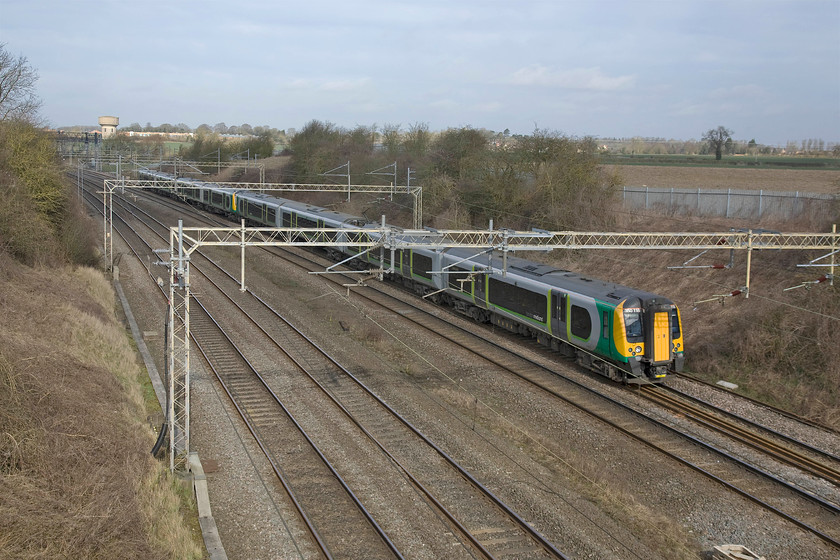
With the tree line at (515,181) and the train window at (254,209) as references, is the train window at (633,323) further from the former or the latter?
the train window at (254,209)

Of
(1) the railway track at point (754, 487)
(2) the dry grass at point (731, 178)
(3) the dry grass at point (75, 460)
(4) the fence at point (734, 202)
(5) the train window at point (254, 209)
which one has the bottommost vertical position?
(1) the railway track at point (754, 487)

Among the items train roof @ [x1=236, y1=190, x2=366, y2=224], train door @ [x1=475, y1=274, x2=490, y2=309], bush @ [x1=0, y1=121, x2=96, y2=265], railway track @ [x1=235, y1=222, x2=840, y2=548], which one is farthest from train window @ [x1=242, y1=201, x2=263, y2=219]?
train door @ [x1=475, y1=274, x2=490, y2=309]

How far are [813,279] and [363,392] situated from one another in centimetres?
1535

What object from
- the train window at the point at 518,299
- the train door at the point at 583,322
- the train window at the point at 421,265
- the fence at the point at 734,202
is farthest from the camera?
the fence at the point at 734,202

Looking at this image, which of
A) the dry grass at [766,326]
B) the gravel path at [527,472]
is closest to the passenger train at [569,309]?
the gravel path at [527,472]

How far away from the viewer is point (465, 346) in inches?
849

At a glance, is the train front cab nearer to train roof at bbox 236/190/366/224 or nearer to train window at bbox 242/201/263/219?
train roof at bbox 236/190/366/224

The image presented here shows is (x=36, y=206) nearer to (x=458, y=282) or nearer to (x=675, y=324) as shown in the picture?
(x=458, y=282)

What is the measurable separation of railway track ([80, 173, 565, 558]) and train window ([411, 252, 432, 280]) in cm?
629

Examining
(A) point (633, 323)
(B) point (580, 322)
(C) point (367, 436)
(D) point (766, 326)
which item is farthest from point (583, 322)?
(C) point (367, 436)

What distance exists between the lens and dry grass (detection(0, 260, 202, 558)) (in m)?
9.26

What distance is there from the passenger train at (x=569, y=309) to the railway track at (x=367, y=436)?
365 cm

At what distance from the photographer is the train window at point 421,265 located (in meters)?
27.8

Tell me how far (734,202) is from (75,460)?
30.2 meters
